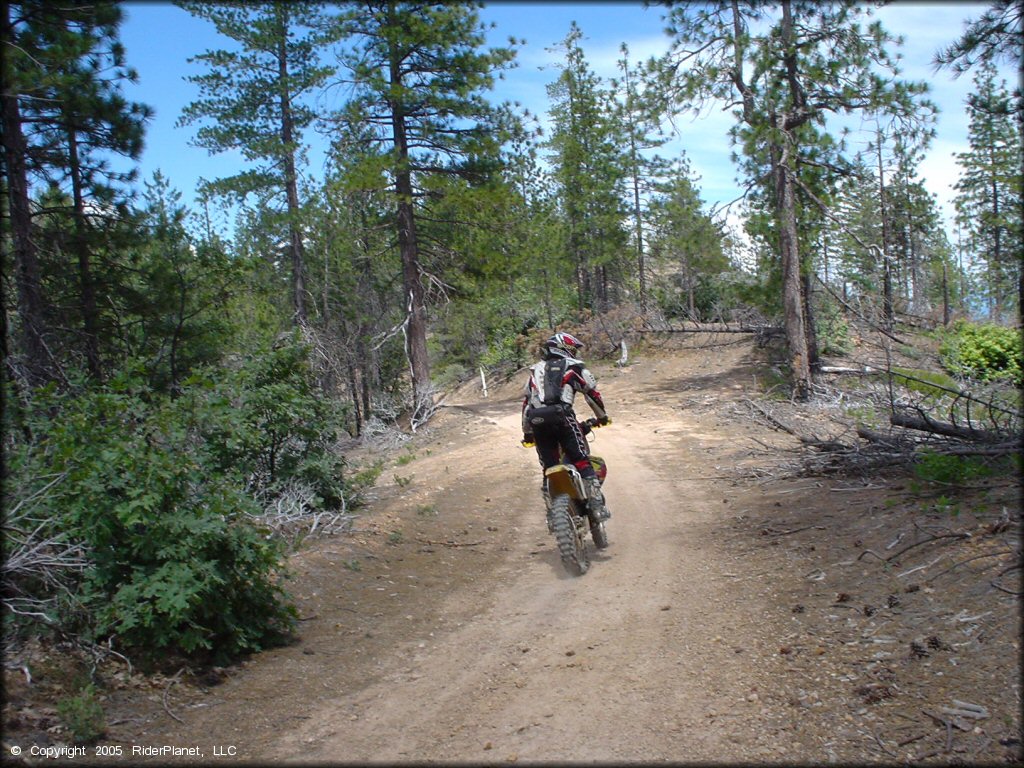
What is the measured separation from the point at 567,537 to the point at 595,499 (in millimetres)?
770

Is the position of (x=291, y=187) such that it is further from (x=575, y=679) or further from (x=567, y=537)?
(x=575, y=679)

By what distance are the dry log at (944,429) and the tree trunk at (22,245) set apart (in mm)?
9550

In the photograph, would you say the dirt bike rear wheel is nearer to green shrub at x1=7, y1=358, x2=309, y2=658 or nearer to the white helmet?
the white helmet

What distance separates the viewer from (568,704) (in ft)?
15.0

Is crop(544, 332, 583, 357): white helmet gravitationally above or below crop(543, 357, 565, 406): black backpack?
above

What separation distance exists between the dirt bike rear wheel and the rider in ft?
1.18

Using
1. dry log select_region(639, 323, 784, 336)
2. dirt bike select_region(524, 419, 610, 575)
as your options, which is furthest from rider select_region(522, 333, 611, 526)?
dry log select_region(639, 323, 784, 336)

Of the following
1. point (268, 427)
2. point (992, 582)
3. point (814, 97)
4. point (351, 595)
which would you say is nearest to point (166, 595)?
point (351, 595)

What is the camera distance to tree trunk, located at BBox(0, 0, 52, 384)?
929cm

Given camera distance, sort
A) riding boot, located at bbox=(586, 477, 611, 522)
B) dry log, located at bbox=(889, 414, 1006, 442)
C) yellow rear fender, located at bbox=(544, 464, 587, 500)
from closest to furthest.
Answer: dry log, located at bbox=(889, 414, 1006, 442)
yellow rear fender, located at bbox=(544, 464, 587, 500)
riding boot, located at bbox=(586, 477, 611, 522)

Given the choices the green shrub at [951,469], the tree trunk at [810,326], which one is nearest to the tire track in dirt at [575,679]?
the green shrub at [951,469]

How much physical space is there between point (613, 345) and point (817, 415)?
1400cm

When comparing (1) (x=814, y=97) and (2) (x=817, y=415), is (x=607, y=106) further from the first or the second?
(2) (x=817, y=415)

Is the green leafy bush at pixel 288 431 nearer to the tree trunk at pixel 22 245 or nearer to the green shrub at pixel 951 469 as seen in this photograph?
the tree trunk at pixel 22 245
